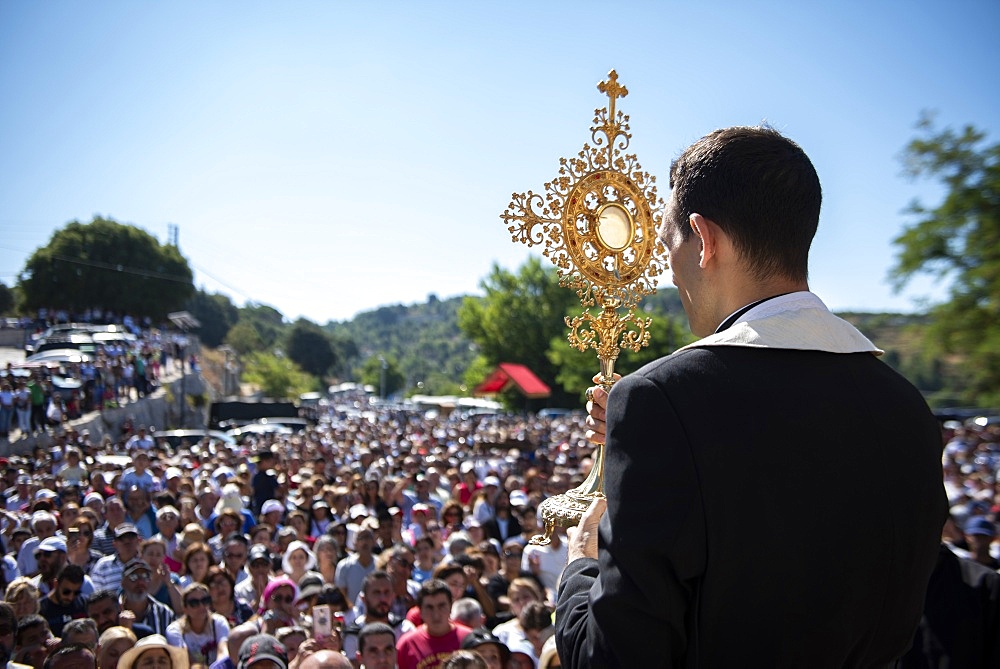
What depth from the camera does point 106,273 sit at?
186 feet

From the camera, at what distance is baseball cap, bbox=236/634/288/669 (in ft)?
15.2

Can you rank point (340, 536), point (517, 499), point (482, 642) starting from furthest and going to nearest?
point (517, 499)
point (340, 536)
point (482, 642)

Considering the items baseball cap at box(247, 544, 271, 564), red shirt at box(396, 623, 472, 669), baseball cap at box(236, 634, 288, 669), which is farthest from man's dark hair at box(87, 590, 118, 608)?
red shirt at box(396, 623, 472, 669)

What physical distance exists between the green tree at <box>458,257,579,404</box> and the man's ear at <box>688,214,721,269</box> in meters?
46.6

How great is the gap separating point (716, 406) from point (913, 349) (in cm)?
1405

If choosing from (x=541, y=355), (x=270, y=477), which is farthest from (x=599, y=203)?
(x=541, y=355)

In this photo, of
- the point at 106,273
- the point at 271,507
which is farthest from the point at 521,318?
the point at 271,507

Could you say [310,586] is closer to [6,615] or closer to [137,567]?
[137,567]

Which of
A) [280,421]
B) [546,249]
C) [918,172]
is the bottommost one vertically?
[280,421]

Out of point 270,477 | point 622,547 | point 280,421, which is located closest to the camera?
point 622,547

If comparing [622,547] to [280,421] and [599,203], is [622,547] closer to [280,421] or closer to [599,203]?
[599,203]

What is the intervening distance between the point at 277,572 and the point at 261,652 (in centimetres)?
355

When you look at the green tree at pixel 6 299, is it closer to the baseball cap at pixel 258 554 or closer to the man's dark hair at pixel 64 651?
the baseball cap at pixel 258 554

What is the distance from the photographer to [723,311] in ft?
5.44
